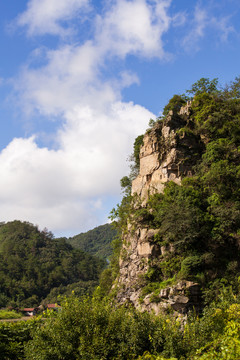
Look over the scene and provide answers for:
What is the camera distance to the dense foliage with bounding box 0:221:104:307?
6612 centimetres

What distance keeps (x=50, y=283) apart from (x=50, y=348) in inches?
2610

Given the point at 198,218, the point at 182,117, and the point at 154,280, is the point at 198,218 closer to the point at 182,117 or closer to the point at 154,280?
the point at 154,280

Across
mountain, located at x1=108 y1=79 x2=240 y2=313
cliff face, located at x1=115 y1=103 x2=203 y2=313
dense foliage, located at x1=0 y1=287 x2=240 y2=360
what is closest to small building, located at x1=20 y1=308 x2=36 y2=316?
mountain, located at x1=108 y1=79 x2=240 y2=313

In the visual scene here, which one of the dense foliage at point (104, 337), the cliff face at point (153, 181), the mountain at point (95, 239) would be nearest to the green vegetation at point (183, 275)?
the dense foliage at point (104, 337)

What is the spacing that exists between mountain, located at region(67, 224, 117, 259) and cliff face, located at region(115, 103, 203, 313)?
317 ft

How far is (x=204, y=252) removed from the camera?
23.1m

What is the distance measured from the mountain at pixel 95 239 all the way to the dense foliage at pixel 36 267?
37.6m

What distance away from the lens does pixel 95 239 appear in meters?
139

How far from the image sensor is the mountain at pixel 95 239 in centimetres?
12950

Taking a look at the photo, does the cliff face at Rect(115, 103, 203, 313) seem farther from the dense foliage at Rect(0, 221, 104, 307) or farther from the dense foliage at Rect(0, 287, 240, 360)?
the dense foliage at Rect(0, 221, 104, 307)

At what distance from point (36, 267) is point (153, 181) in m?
53.4

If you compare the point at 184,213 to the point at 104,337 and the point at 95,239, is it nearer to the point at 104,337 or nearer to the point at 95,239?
the point at 104,337

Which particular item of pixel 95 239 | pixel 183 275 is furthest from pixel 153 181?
pixel 95 239

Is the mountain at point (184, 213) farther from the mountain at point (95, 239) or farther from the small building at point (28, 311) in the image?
the mountain at point (95, 239)
